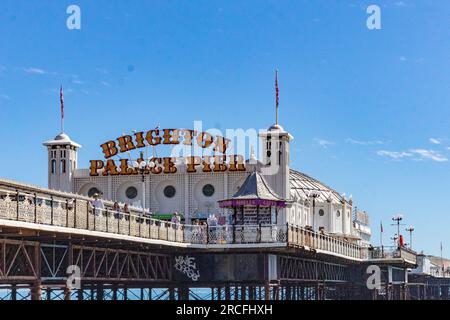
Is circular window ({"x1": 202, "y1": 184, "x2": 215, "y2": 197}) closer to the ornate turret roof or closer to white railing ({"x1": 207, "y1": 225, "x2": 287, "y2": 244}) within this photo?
the ornate turret roof

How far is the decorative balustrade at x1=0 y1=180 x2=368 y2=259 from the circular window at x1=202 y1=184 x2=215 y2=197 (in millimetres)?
9867

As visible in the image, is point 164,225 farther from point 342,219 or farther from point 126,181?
point 342,219

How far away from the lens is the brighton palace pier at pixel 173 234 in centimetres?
5084

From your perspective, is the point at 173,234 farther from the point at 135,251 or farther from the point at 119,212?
the point at 119,212

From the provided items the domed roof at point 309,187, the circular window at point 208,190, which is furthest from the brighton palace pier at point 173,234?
the domed roof at point 309,187

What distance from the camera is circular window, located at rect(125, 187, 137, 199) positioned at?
326ft

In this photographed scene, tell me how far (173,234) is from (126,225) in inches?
364

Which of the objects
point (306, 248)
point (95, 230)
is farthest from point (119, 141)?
point (95, 230)

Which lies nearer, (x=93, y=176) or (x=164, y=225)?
(x=164, y=225)

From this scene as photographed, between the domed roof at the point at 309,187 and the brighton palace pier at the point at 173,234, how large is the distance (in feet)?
48.6

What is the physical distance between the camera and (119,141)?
335 ft

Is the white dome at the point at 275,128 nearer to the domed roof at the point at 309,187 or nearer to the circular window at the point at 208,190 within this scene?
the circular window at the point at 208,190

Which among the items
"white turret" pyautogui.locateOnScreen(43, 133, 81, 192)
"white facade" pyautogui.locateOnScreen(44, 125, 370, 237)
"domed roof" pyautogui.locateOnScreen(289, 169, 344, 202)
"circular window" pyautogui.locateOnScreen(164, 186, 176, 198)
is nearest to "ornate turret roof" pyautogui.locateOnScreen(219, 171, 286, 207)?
"white facade" pyautogui.locateOnScreen(44, 125, 370, 237)
